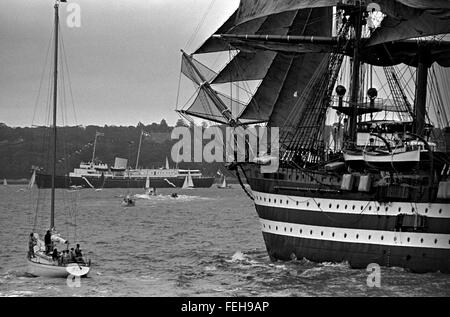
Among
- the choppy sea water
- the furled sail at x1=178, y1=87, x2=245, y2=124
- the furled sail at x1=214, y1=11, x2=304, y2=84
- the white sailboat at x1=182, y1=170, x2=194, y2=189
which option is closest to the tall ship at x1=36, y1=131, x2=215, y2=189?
the white sailboat at x1=182, y1=170, x2=194, y2=189

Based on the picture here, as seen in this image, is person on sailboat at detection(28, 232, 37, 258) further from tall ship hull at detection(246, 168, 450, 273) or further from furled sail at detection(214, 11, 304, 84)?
furled sail at detection(214, 11, 304, 84)

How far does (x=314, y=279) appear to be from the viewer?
3603cm

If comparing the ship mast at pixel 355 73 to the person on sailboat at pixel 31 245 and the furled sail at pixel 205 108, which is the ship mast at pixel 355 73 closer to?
the furled sail at pixel 205 108

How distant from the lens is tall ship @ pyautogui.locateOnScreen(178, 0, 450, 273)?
117ft

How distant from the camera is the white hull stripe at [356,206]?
114 ft

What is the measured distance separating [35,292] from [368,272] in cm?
1329

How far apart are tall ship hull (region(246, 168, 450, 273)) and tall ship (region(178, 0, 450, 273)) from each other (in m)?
0.04

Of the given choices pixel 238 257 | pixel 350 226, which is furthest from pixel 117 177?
pixel 350 226

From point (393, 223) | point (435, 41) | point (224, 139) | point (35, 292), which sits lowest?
point (35, 292)

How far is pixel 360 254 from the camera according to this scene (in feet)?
122

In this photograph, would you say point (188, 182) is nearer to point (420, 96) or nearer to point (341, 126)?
point (341, 126)

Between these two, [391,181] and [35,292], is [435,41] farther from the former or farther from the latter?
[35,292]
